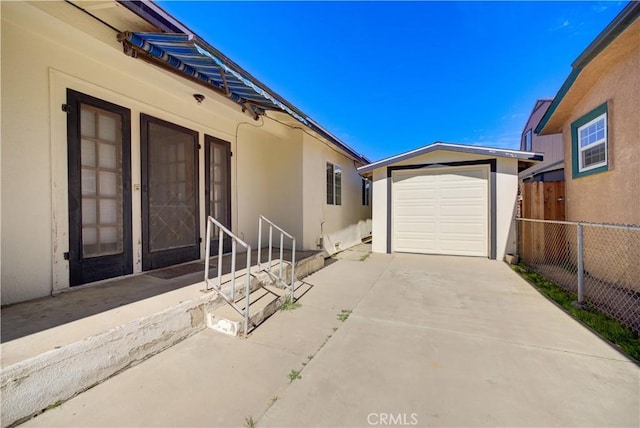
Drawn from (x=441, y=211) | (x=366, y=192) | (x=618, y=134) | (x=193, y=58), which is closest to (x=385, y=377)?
(x=193, y=58)

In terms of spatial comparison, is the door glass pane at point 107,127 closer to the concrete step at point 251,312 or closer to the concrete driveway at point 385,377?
the concrete step at point 251,312

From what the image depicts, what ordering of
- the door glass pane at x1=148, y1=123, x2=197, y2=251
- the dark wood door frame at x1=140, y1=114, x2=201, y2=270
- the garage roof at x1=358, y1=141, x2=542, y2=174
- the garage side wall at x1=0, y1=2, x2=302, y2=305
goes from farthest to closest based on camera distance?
1. the garage roof at x1=358, y1=141, x2=542, y2=174
2. the door glass pane at x1=148, y1=123, x2=197, y2=251
3. the dark wood door frame at x1=140, y1=114, x2=201, y2=270
4. the garage side wall at x1=0, y1=2, x2=302, y2=305

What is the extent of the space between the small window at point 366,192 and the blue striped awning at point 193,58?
8655mm

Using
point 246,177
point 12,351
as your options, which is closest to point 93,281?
point 12,351

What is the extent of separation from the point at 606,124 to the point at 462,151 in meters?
2.88

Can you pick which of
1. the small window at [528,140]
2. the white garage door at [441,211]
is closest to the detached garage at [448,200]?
the white garage door at [441,211]

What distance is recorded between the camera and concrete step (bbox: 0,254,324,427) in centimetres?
162

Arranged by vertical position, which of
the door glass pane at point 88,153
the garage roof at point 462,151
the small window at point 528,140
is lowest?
the door glass pane at point 88,153

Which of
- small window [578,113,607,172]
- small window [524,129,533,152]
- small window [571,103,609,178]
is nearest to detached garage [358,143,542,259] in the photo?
small window [571,103,609,178]

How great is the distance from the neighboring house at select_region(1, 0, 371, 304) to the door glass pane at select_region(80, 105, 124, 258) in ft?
Answer: 0.04

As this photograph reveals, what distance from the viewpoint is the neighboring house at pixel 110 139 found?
8.78 feet

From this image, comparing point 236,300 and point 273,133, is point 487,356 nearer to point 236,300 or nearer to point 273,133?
point 236,300

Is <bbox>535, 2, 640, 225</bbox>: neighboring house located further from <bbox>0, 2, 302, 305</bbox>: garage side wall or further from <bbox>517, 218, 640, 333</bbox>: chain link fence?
<bbox>0, 2, 302, 305</bbox>: garage side wall

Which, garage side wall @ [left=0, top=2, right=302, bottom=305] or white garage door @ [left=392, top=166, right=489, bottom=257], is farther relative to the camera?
white garage door @ [left=392, top=166, right=489, bottom=257]
